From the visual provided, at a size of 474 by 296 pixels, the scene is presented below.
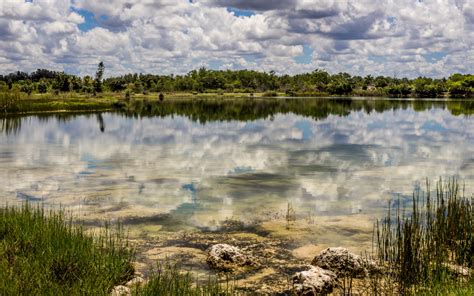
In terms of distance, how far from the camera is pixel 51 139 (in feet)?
161

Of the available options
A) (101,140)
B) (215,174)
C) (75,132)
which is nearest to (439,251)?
(215,174)

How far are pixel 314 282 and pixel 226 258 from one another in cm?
332

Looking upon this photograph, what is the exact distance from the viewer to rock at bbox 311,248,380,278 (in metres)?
13.2

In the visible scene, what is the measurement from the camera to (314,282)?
39.2 ft

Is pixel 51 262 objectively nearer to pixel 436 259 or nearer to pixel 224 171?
pixel 436 259

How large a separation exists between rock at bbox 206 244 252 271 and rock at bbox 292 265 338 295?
2.25m

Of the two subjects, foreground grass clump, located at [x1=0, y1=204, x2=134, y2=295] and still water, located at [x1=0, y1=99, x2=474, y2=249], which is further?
still water, located at [x1=0, y1=99, x2=474, y2=249]

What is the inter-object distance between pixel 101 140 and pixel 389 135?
112ft

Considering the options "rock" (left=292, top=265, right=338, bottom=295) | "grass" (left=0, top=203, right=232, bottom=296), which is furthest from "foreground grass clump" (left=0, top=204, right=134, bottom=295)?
"rock" (left=292, top=265, right=338, bottom=295)

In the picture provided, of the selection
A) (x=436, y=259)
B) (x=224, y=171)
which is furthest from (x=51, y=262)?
(x=224, y=171)

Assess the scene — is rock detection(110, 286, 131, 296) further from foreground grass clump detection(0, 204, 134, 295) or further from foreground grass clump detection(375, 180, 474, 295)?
foreground grass clump detection(375, 180, 474, 295)

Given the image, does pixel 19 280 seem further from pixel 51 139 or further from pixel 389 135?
pixel 389 135

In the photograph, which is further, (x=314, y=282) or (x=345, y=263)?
(x=345, y=263)

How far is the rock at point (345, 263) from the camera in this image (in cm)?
1320
